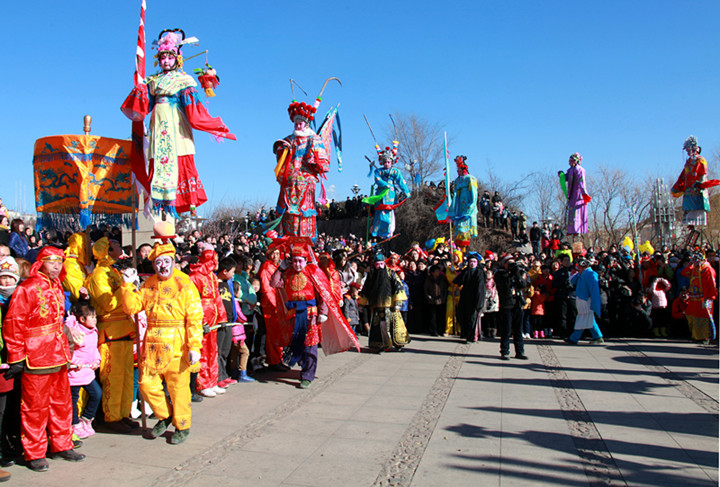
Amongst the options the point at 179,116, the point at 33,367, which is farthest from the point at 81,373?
the point at 179,116

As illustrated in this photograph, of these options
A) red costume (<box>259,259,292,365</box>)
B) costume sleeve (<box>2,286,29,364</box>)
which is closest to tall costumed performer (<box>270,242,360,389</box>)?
red costume (<box>259,259,292,365</box>)

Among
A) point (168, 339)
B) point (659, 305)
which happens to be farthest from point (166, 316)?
point (659, 305)

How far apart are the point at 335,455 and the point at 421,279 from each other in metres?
8.01

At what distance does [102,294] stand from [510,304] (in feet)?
20.6

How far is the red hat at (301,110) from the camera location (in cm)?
824

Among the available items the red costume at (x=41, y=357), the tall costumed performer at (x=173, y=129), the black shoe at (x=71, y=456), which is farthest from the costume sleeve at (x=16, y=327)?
the tall costumed performer at (x=173, y=129)

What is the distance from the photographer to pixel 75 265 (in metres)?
5.36

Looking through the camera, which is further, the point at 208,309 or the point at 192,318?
the point at 208,309

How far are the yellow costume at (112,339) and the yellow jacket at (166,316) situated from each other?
46 cm

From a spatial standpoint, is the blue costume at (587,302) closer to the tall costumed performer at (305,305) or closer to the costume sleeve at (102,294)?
the tall costumed performer at (305,305)

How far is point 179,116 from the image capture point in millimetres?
6668

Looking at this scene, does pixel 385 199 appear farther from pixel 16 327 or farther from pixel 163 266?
pixel 16 327

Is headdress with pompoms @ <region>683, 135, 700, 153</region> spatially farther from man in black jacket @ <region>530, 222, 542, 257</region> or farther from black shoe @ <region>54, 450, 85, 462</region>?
black shoe @ <region>54, 450, 85, 462</region>

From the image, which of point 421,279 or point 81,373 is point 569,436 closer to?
point 81,373
